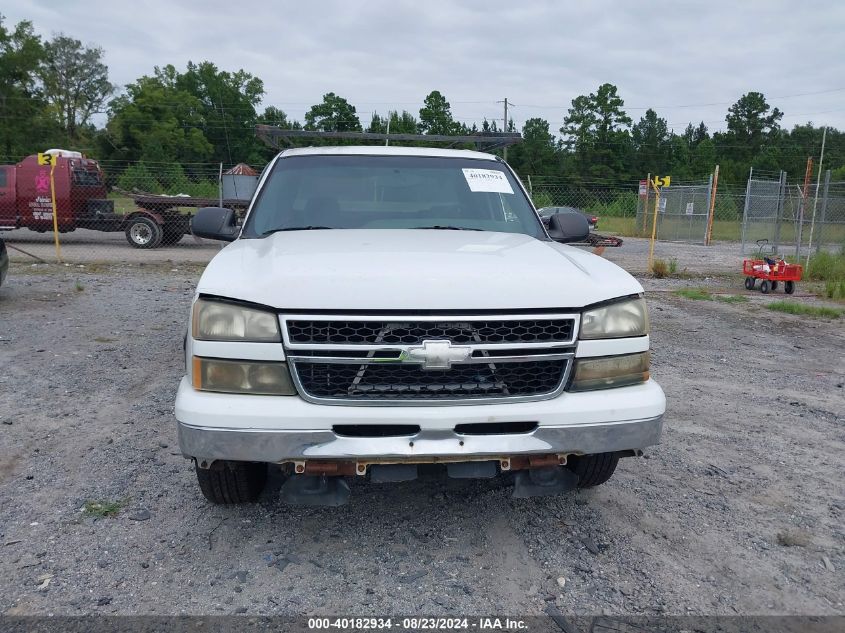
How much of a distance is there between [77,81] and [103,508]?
78.8 m

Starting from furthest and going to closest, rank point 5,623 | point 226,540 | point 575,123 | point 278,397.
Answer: point 575,123 < point 226,540 < point 278,397 < point 5,623

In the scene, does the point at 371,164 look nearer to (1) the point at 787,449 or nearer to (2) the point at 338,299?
(2) the point at 338,299

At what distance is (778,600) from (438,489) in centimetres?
162

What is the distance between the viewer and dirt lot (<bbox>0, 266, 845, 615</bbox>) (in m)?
2.57

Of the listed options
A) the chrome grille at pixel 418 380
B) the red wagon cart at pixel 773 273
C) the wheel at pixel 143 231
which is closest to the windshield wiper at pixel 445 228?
the chrome grille at pixel 418 380

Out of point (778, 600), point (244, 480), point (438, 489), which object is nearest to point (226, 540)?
point (244, 480)

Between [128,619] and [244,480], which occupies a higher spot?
[244,480]

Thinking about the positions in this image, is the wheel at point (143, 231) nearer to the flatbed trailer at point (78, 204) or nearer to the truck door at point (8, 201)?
the flatbed trailer at point (78, 204)

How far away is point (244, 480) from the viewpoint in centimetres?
303

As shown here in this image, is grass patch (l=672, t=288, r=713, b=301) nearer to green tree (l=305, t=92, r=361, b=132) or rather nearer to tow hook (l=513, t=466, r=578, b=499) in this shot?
tow hook (l=513, t=466, r=578, b=499)

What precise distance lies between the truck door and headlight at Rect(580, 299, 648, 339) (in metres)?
17.9

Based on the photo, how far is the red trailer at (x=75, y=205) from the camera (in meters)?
16.6

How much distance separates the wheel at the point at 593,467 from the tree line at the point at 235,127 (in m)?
51.6

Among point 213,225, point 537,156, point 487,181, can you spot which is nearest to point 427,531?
point 487,181
